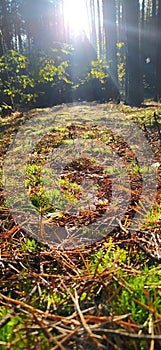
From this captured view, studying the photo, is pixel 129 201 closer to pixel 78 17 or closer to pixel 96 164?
pixel 96 164

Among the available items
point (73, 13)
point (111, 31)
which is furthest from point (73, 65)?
point (73, 13)

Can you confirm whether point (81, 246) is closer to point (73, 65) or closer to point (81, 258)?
point (81, 258)

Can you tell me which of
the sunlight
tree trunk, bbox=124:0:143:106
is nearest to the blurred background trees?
tree trunk, bbox=124:0:143:106

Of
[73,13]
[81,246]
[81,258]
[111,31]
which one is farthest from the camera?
[73,13]

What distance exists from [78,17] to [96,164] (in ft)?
148

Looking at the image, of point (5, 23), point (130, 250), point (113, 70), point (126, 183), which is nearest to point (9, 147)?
point (126, 183)

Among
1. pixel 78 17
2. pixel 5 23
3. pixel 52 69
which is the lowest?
pixel 52 69

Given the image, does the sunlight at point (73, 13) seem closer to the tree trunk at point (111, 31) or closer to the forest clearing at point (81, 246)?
the tree trunk at point (111, 31)

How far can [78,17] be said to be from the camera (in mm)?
42281

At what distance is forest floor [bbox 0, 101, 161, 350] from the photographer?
0.74 m

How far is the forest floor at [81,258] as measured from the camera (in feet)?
2.44

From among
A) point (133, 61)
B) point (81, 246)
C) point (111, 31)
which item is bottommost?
point (81, 246)

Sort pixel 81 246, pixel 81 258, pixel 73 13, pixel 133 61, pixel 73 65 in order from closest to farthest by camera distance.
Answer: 1. pixel 81 258
2. pixel 81 246
3. pixel 133 61
4. pixel 73 65
5. pixel 73 13

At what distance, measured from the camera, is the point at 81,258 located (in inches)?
46.9
